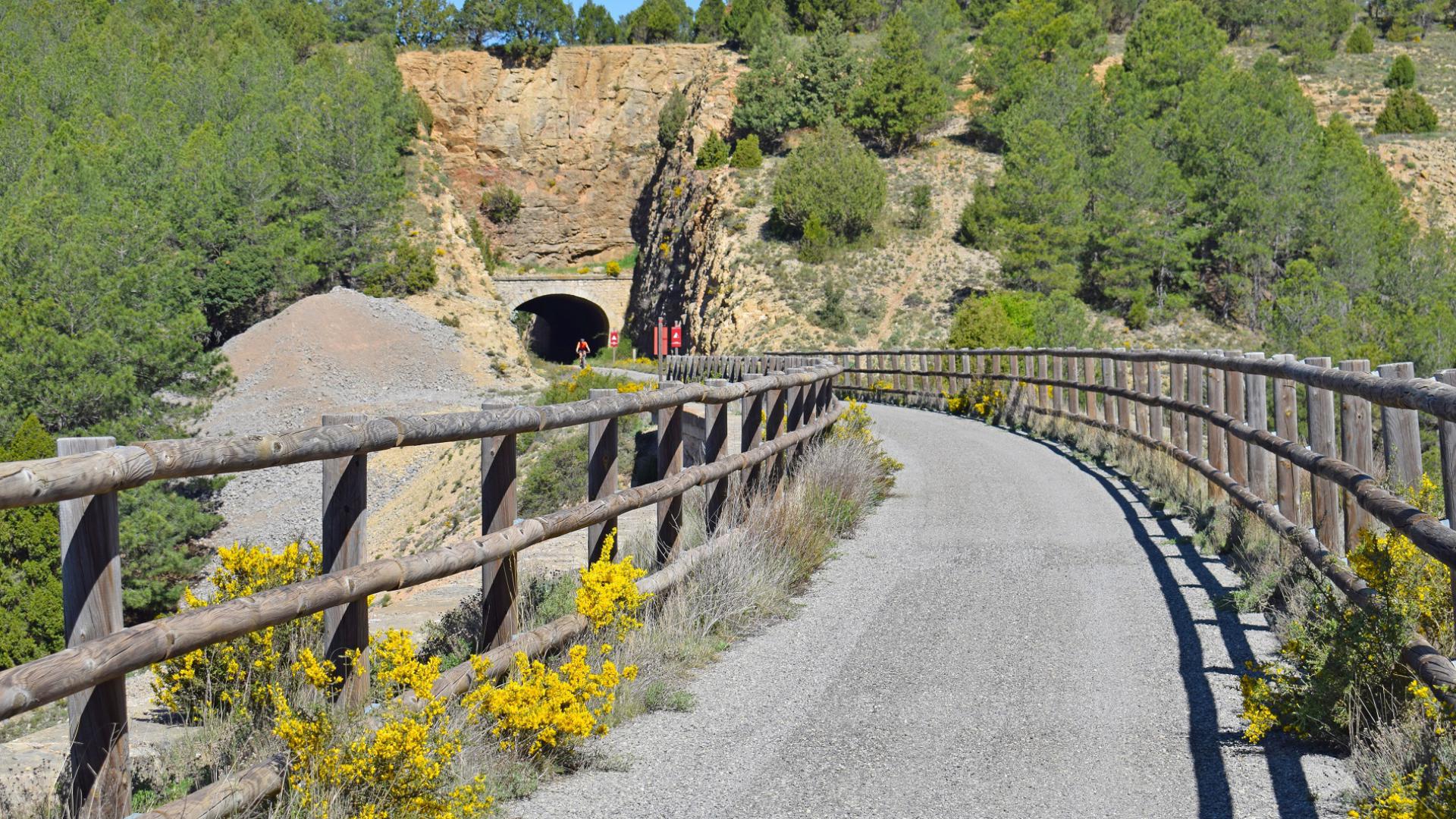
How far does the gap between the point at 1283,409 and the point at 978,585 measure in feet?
7.74

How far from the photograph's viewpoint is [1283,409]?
8148 millimetres

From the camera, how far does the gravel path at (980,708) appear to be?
4461 mm

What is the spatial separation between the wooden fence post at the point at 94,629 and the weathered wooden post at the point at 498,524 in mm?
1845

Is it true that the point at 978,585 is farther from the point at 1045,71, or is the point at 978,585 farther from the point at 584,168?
the point at 584,168

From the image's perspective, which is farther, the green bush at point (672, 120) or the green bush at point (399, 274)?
the green bush at point (672, 120)

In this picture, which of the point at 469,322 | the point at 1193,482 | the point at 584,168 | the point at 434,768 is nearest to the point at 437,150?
the point at 584,168

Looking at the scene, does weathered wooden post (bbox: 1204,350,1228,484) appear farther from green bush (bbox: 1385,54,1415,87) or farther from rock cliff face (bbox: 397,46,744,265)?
green bush (bbox: 1385,54,1415,87)

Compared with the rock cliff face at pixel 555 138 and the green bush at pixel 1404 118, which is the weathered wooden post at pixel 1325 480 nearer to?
the green bush at pixel 1404 118

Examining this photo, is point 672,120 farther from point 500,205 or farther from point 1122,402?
point 1122,402

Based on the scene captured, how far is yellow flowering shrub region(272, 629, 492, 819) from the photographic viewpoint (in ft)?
11.9

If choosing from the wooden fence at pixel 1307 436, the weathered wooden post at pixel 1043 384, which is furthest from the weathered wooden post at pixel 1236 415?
the weathered wooden post at pixel 1043 384

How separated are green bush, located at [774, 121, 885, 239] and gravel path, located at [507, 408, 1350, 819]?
4996 centimetres

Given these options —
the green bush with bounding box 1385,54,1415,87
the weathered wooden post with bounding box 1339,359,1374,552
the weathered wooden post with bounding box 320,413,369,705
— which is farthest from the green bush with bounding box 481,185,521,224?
the weathered wooden post with bounding box 320,413,369,705

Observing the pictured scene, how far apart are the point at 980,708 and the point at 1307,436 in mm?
3057
